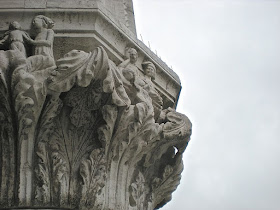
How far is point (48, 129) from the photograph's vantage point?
18.6 ft

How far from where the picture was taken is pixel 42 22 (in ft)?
19.5

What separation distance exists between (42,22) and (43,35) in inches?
5.0

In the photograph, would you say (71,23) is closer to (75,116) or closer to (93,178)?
(75,116)

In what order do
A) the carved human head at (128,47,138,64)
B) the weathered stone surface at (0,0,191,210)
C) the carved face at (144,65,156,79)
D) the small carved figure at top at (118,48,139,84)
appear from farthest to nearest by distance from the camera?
the carved face at (144,65,156,79) → the carved human head at (128,47,138,64) → the small carved figure at top at (118,48,139,84) → the weathered stone surface at (0,0,191,210)

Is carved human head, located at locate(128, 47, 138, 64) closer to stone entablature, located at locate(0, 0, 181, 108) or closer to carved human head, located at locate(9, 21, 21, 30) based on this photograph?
stone entablature, located at locate(0, 0, 181, 108)

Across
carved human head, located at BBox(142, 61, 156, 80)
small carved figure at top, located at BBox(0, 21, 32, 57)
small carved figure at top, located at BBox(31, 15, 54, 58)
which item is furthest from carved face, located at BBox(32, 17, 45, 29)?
carved human head, located at BBox(142, 61, 156, 80)

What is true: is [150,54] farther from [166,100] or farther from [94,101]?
[94,101]

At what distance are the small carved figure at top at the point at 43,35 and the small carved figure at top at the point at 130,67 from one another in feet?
2.23

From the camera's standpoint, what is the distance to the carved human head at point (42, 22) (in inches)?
233

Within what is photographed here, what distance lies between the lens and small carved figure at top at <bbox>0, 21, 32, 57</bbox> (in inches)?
226

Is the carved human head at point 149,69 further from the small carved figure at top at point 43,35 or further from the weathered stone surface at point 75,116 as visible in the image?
the small carved figure at top at point 43,35

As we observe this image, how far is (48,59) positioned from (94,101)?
0.52 meters

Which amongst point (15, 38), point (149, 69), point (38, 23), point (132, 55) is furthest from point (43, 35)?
point (149, 69)

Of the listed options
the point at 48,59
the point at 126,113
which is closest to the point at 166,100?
the point at 126,113
